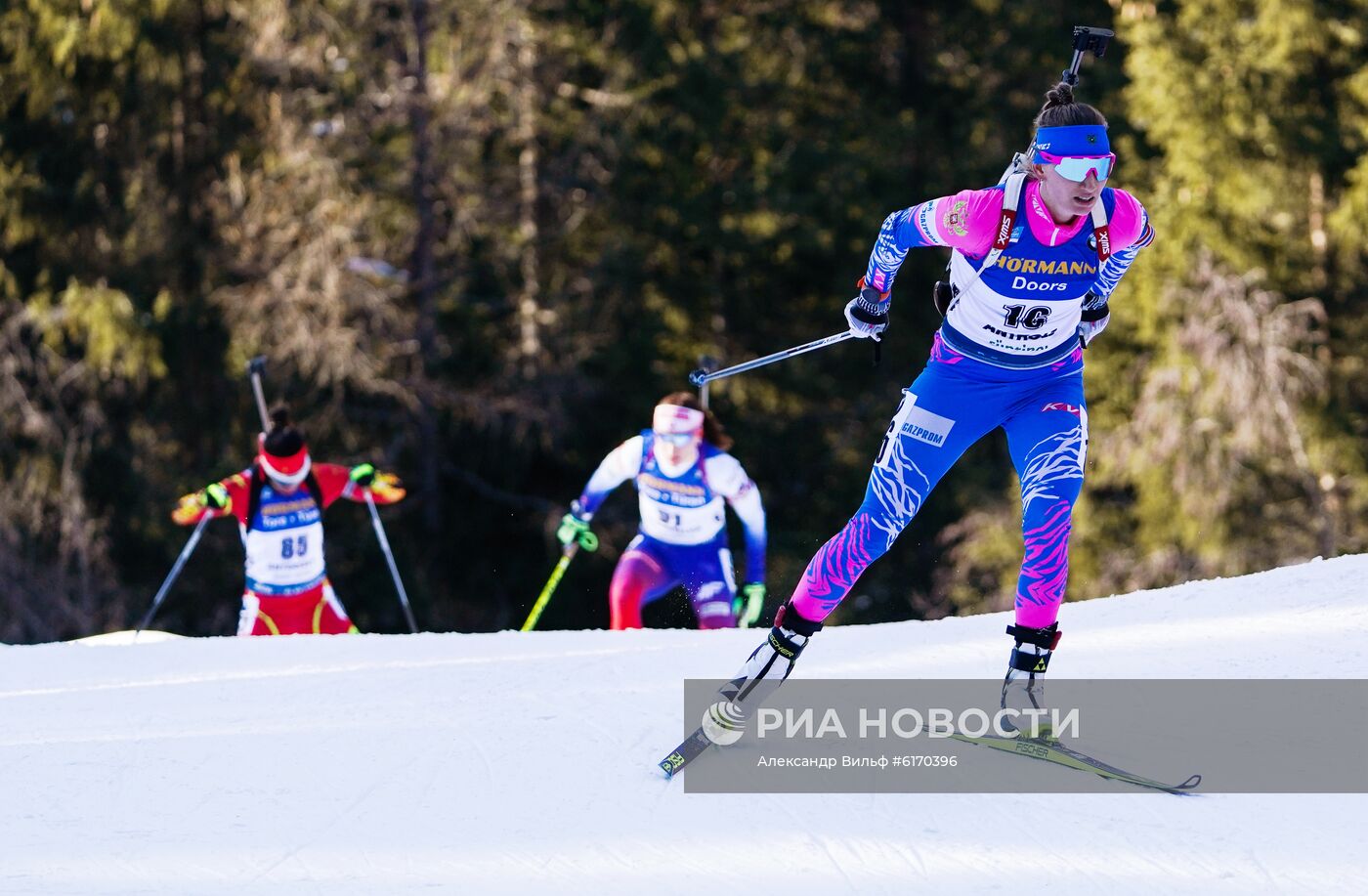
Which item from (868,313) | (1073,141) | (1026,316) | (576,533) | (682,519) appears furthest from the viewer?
(576,533)

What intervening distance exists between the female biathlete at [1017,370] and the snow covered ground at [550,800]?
0.57 meters

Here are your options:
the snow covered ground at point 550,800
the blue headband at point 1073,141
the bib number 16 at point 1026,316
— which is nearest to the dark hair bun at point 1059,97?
the blue headband at point 1073,141

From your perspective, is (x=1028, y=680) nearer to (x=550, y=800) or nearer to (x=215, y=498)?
(x=550, y=800)

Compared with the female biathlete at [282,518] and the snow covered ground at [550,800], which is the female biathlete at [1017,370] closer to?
the snow covered ground at [550,800]

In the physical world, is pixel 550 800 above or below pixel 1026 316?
below

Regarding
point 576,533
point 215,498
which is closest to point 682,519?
point 576,533

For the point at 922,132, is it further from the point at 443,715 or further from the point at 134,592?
the point at 443,715

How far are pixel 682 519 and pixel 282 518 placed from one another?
2112mm

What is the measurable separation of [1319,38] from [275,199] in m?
11.9

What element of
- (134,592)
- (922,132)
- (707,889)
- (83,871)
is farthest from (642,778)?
(922,132)

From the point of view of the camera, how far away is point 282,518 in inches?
363

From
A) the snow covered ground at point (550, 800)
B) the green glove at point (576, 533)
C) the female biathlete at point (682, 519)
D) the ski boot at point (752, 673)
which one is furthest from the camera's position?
the green glove at point (576, 533)

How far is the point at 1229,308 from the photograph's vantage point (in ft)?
63.4

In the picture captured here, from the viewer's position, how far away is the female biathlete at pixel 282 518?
9148mm
